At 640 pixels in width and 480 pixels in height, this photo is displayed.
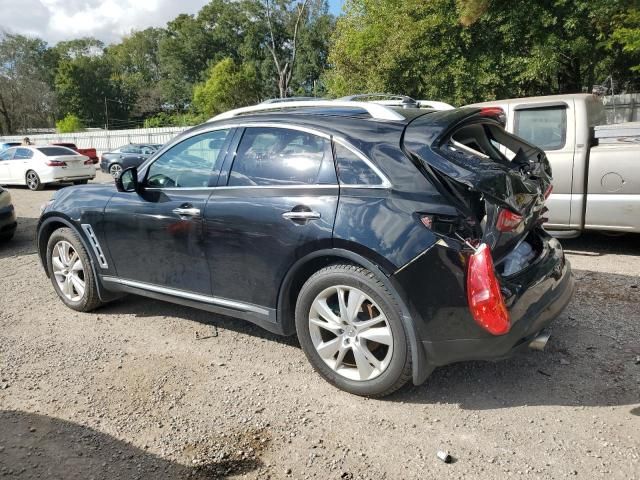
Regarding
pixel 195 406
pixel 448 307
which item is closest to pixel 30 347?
pixel 195 406

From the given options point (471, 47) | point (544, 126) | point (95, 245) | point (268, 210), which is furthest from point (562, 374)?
→ point (471, 47)

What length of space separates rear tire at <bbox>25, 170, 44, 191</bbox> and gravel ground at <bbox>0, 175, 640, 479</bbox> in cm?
1339

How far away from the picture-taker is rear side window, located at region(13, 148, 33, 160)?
16281mm

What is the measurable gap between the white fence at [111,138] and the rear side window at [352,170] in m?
32.1

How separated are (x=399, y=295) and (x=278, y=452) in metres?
1.05

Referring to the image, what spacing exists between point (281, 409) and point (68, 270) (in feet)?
9.01

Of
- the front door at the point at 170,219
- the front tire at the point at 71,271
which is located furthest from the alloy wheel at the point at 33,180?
the front door at the point at 170,219

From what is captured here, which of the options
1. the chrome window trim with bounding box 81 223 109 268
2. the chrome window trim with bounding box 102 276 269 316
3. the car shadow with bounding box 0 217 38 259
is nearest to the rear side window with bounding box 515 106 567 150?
the chrome window trim with bounding box 102 276 269 316

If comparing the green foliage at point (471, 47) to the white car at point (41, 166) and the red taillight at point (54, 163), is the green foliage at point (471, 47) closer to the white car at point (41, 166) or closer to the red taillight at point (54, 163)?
the white car at point (41, 166)

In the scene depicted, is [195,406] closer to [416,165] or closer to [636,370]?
[416,165]

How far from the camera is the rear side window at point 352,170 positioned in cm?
298

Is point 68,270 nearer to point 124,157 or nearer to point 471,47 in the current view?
point 471,47

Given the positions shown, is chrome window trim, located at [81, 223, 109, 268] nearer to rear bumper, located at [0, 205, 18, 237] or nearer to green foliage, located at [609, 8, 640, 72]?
rear bumper, located at [0, 205, 18, 237]

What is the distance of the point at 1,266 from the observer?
6594mm
